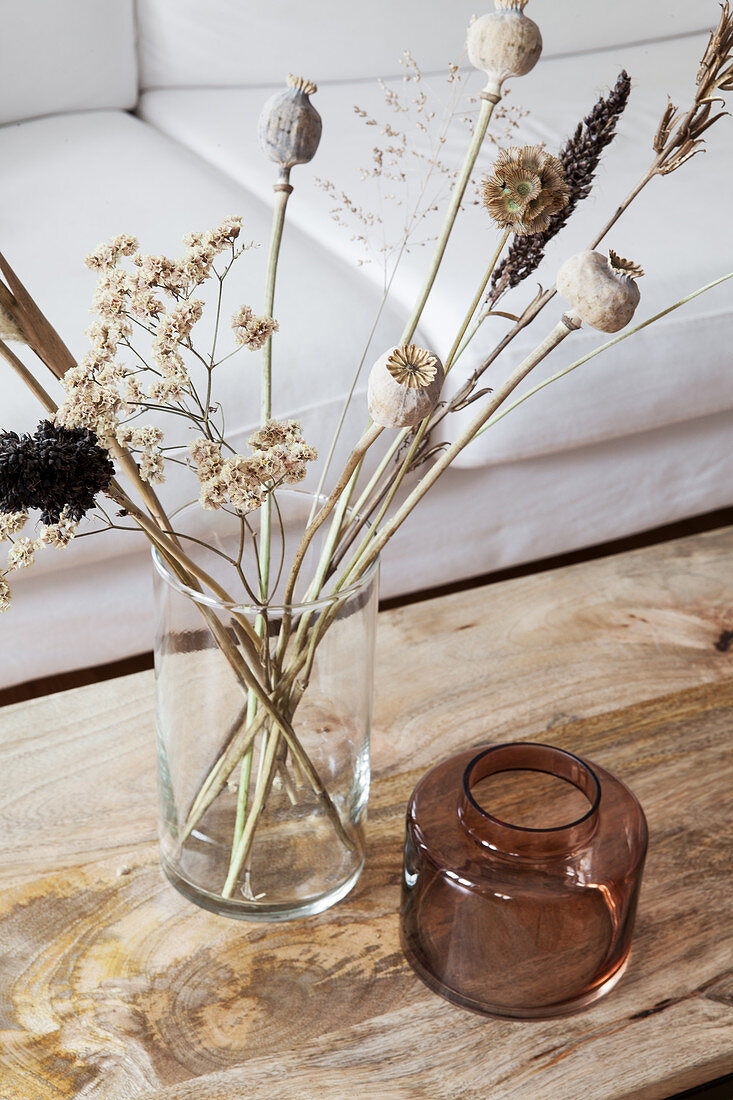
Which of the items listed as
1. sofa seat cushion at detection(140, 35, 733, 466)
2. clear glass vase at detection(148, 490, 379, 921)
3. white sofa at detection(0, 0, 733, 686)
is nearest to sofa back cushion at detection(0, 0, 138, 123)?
white sofa at detection(0, 0, 733, 686)

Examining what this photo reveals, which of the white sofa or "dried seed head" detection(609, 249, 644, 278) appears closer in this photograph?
"dried seed head" detection(609, 249, 644, 278)

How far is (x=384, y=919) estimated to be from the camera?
0.66 m

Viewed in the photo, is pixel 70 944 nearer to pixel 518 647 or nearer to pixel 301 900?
pixel 301 900

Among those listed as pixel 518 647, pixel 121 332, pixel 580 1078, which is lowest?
pixel 580 1078

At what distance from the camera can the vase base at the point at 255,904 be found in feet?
2.11

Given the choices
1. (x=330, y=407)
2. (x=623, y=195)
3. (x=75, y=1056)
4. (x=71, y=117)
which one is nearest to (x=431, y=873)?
(x=75, y=1056)

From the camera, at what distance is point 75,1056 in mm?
577

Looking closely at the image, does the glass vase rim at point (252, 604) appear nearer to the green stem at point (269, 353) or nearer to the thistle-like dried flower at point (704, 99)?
the green stem at point (269, 353)

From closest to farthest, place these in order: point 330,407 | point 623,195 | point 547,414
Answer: point 330,407 < point 547,414 < point 623,195

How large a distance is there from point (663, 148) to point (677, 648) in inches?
19.1

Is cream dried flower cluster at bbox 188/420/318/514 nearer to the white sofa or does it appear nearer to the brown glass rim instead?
the brown glass rim

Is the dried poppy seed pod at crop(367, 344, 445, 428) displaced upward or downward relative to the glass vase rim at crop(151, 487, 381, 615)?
upward

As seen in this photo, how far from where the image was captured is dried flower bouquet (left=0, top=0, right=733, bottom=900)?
430mm

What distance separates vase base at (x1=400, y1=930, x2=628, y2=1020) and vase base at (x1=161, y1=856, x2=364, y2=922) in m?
0.07
